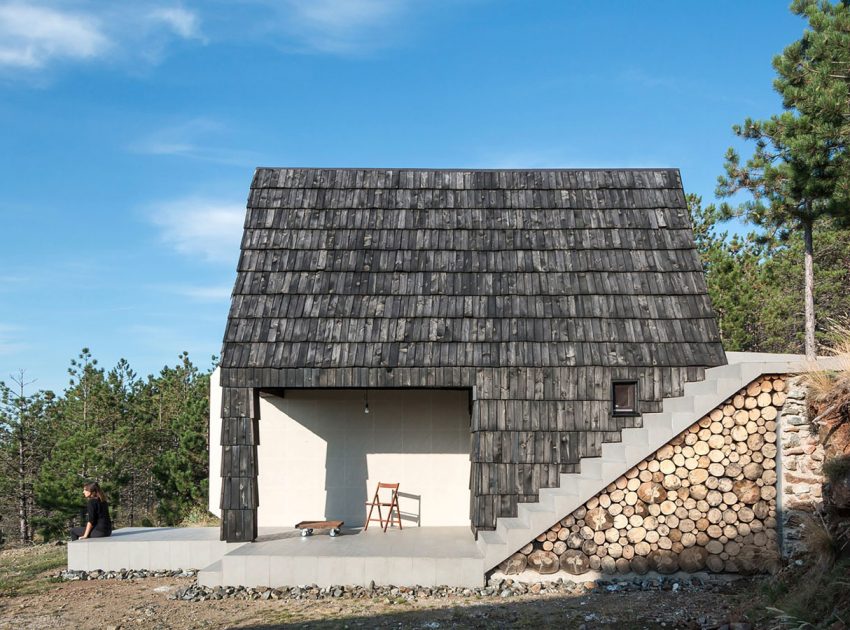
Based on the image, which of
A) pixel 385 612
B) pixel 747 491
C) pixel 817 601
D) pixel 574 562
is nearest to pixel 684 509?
pixel 747 491

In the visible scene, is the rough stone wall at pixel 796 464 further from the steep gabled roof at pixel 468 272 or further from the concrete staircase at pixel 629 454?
the steep gabled roof at pixel 468 272

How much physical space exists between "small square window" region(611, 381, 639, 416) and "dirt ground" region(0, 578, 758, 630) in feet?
7.90

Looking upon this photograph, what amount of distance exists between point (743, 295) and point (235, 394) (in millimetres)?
14526

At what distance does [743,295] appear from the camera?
19641 millimetres

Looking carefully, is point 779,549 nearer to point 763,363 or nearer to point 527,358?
point 763,363

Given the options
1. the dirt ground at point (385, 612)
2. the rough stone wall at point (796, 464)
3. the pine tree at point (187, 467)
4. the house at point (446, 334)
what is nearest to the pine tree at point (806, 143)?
the rough stone wall at point (796, 464)

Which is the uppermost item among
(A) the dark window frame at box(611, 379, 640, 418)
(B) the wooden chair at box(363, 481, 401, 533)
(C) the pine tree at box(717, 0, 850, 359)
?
(C) the pine tree at box(717, 0, 850, 359)

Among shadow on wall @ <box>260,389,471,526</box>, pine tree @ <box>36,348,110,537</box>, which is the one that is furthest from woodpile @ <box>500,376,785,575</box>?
pine tree @ <box>36,348,110,537</box>

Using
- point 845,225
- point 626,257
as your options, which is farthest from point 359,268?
point 845,225

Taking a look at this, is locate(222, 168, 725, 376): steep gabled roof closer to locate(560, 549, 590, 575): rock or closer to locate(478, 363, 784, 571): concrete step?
locate(478, 363, 784, 571): concrete step

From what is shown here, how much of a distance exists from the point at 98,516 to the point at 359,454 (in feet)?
13.7

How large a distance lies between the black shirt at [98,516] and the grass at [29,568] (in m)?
0.92

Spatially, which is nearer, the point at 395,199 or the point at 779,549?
the point at 779,549

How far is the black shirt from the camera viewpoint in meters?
11.6
